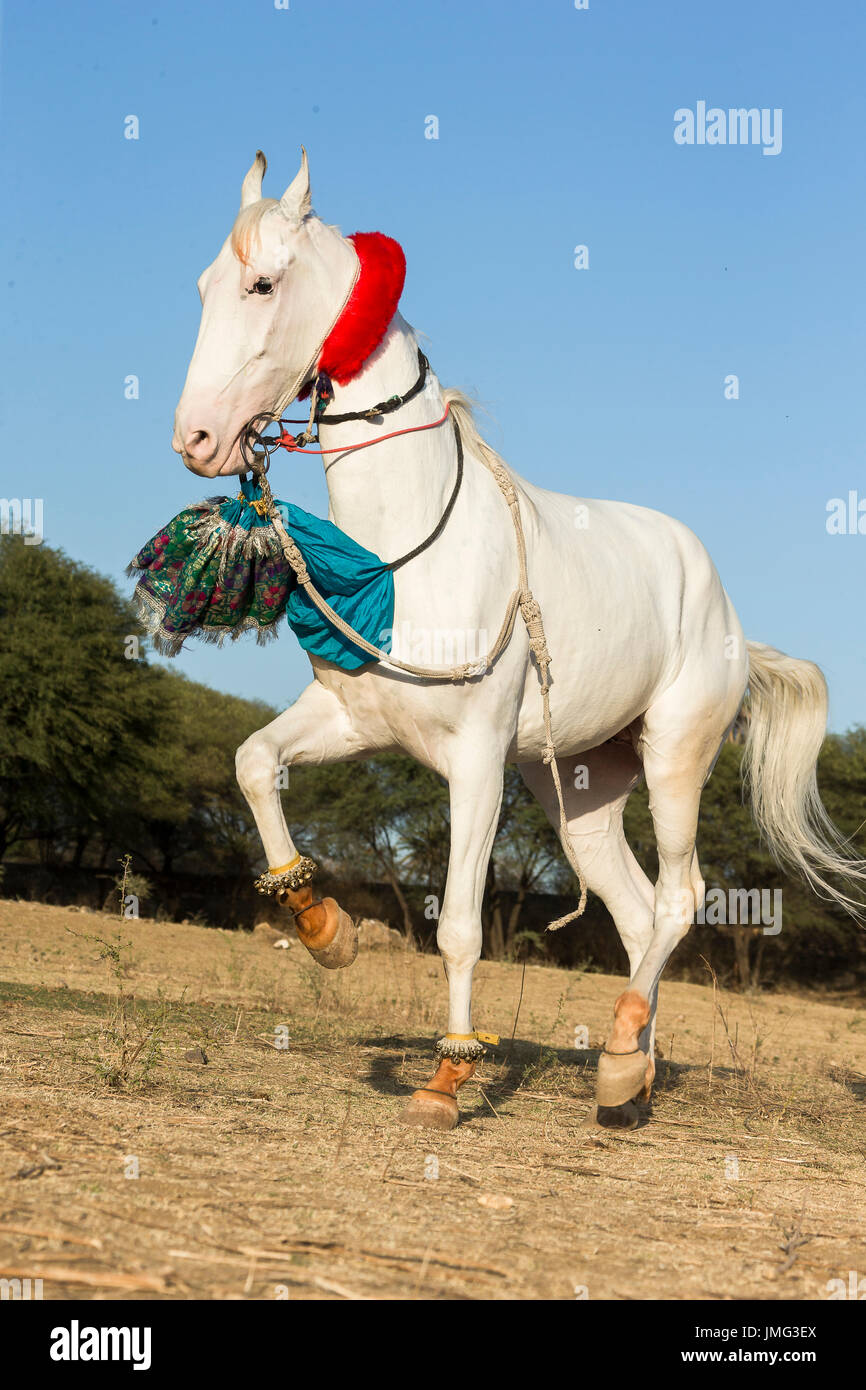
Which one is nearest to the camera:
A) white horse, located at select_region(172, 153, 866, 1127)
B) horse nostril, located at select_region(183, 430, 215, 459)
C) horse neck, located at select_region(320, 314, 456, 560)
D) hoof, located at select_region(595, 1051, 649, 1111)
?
horse nostril, located at select_region(183, 430, 215, 459)

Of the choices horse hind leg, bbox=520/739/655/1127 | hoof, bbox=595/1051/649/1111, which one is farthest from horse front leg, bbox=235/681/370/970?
horse hind leg, bbox=520/739/655/1127

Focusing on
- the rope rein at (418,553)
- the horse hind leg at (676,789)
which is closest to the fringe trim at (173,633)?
the rope rein at (418,553)

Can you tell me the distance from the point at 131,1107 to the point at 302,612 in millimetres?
1887

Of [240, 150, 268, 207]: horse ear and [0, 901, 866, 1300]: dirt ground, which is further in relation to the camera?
[240, 150, 268, 207]: horse ear

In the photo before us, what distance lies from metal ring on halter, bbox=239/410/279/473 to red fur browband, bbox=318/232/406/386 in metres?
0.33

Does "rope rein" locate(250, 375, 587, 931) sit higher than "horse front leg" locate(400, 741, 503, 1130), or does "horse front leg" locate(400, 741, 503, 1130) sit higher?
"rope rein" locate(250, 375, 587, 931)

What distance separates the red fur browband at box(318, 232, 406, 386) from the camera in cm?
486

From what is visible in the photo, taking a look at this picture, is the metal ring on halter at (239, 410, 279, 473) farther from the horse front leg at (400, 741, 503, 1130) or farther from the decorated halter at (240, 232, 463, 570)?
the horse front leg at (400, 741, 503, 1130)

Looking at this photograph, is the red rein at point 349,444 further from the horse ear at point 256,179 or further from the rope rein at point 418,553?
the horse ear at point 256,179

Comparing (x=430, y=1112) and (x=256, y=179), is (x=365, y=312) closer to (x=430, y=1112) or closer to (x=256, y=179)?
(x=256, y=179)

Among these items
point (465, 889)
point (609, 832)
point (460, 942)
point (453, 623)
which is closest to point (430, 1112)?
point (460, 942)

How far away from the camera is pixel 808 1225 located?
3814 mm

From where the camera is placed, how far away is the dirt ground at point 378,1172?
114 inches
